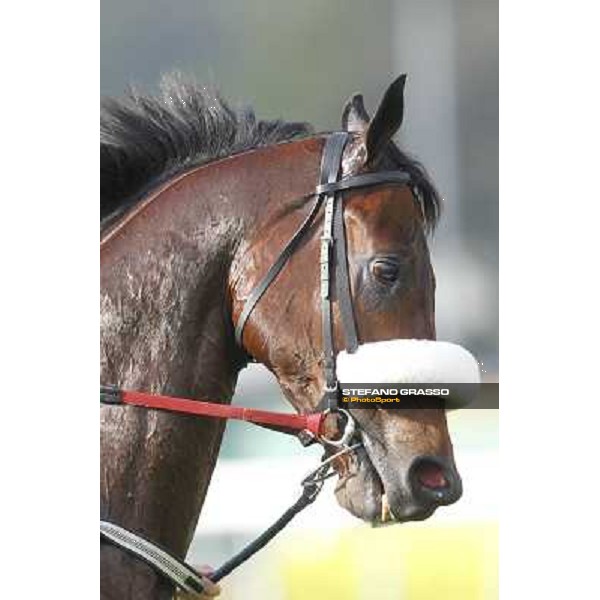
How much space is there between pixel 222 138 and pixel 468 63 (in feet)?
1.83

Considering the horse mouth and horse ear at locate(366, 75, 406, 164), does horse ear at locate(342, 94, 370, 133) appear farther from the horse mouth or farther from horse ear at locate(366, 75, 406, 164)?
the horse mouth

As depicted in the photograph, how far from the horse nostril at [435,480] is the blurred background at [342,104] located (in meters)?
0.32

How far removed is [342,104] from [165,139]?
386mm

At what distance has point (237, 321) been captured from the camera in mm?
1716

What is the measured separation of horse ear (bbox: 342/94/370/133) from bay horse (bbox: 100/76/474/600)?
0.45ft

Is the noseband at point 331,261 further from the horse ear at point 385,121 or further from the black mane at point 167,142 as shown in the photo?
the black mane at point 167,142

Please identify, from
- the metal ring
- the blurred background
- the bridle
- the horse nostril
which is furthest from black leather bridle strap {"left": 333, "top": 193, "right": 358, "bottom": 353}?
the blurred background

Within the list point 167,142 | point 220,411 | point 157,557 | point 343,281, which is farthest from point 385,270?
point 157,557

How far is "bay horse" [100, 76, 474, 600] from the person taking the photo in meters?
1.70
